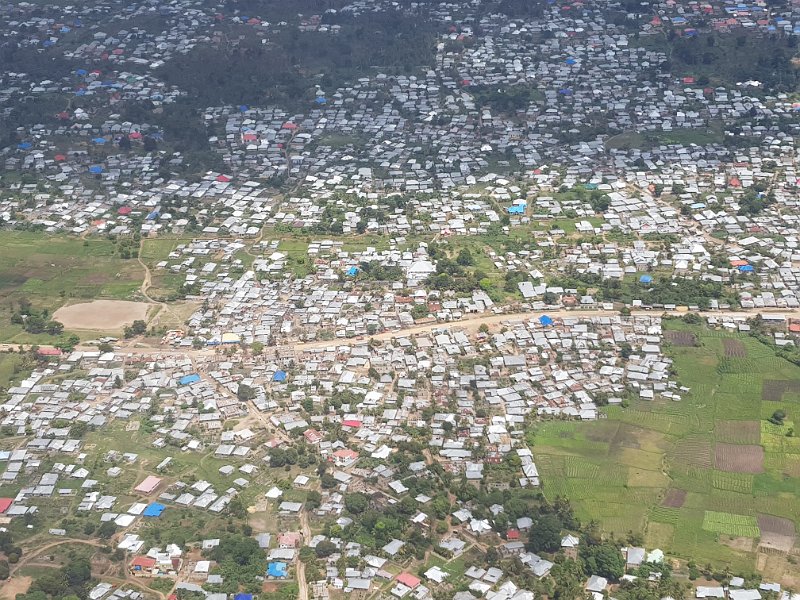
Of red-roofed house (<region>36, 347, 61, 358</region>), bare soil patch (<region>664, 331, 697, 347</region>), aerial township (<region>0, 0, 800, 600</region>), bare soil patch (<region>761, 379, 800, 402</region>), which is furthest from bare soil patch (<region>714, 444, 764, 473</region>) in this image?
red-roofed house (<region>36, 347, 61, 358</region>)

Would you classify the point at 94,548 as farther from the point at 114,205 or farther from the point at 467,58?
the point at 467,58

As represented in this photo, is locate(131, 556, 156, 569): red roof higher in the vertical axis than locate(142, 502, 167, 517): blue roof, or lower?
higher

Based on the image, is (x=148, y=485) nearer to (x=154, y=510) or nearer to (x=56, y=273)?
(x=154, y=510)

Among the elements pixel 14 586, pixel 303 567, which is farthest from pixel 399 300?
pixel 14 586

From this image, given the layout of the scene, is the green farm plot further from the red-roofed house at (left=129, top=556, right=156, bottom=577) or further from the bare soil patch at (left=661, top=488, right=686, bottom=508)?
the red-roofed house at (left=129, top=556, right=156, bottom=577)

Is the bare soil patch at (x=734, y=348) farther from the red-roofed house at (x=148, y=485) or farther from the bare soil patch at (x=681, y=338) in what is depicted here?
the red-roofed house at (x=148, y=485)

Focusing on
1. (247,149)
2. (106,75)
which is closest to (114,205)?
(247,149)

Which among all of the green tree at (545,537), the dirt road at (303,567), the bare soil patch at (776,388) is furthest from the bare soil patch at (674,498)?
the dirt road at (303,567)
